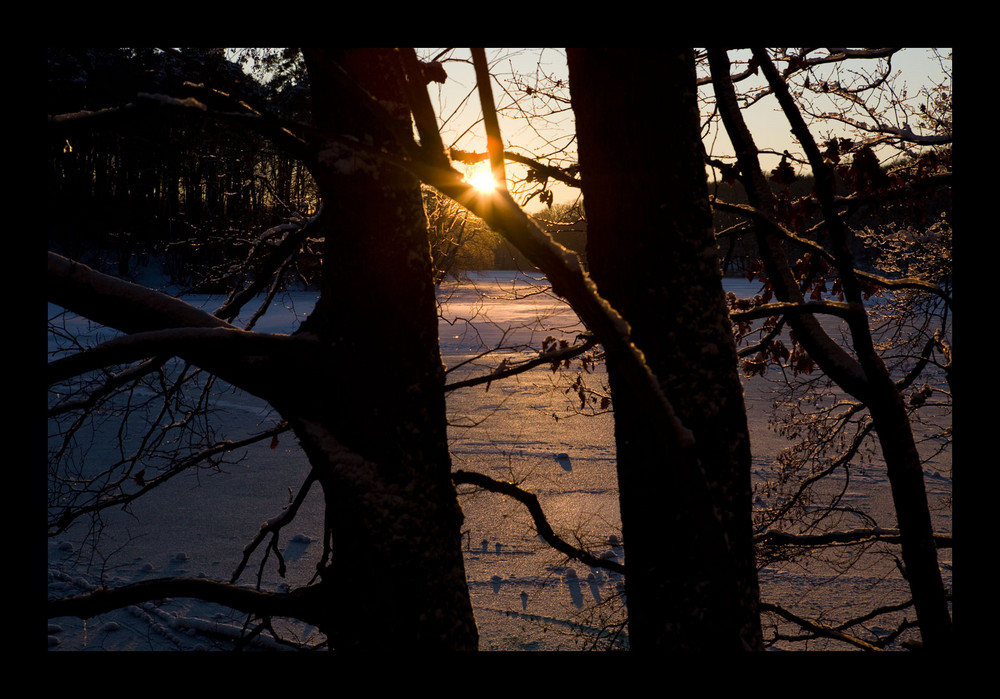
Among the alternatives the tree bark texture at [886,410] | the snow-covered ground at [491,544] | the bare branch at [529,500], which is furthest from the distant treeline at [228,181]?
the bare branch at [529,500]

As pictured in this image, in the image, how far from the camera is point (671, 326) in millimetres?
2252

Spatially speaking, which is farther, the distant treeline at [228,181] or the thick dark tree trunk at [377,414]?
the distant treeline at [228,181]

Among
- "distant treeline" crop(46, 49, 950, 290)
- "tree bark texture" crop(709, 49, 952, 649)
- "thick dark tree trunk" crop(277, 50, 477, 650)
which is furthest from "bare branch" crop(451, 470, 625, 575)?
"tree bark texture" crop(709, 49, 952, 649)

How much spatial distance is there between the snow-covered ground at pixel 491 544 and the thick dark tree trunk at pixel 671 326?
1820mm

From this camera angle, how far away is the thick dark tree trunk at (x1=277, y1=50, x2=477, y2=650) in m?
2.17

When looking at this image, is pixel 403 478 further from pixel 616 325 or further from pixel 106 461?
pixel 106 461

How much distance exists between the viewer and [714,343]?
89.5 inches

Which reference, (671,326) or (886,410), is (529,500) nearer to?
(671,326)

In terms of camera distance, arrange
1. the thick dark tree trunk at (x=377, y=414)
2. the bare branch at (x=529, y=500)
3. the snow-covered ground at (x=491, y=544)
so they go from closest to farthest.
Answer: the thick dark tree trunk at (x=377, y=414)
the bare branch at (x=529, y=500)
the snow-covered ground at (x=491, y=544)

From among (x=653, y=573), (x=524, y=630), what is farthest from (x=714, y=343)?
(x=524, y=630)

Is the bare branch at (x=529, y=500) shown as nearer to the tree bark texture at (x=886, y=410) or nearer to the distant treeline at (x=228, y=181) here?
the distant treeline at (x=228, y=181)

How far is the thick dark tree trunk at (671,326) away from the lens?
2240 mm

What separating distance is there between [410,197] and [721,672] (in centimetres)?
172

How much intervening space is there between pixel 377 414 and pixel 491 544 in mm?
6232
